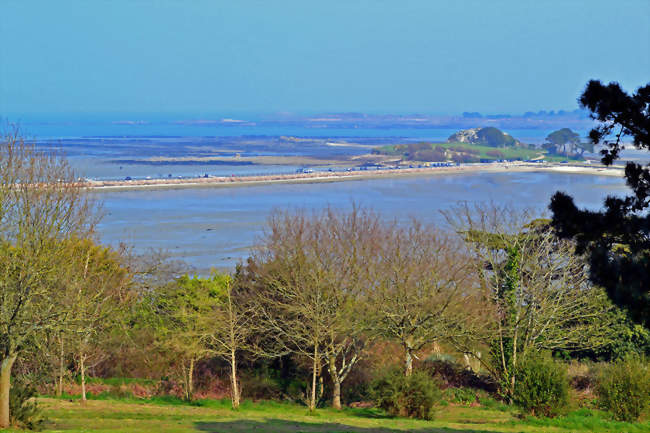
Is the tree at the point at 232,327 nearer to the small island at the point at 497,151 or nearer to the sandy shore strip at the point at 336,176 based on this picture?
the sandy shore strip at the point at 336,176

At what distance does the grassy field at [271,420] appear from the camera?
43.0ft

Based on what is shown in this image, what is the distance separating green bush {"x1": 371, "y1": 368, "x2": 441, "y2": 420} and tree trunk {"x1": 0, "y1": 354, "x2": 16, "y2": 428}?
7557mm

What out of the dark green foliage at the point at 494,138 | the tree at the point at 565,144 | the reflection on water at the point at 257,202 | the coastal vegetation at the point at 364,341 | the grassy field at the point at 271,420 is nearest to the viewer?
the grassy field at the point at 271,420

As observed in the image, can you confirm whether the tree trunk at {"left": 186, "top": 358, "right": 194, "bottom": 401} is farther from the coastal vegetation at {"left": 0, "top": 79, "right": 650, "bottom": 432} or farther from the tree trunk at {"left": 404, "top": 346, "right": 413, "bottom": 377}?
the tree trunk at {"left": 404, "top": 346, "right": 413, "bottom": 377}

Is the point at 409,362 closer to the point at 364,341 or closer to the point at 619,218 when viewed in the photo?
the point at 364,341

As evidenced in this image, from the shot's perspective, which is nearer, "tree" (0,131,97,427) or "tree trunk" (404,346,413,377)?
"tree" (0,131,97,427)

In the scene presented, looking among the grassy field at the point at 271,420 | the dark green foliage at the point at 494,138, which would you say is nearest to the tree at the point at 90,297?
the grassy field at the point at 271,420

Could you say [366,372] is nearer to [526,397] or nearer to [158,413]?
[526,397]

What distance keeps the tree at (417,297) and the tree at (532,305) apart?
69 centimetres

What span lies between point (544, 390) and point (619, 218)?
291 inches

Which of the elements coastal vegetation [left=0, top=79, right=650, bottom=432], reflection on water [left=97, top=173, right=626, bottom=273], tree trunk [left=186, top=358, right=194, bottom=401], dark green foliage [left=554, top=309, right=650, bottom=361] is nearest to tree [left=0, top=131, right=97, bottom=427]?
coastal vegetation [left=0, top=79, right=650, bottom=432]

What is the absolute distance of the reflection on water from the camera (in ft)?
132

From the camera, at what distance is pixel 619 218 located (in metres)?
9.35

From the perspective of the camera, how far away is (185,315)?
1847 cm
